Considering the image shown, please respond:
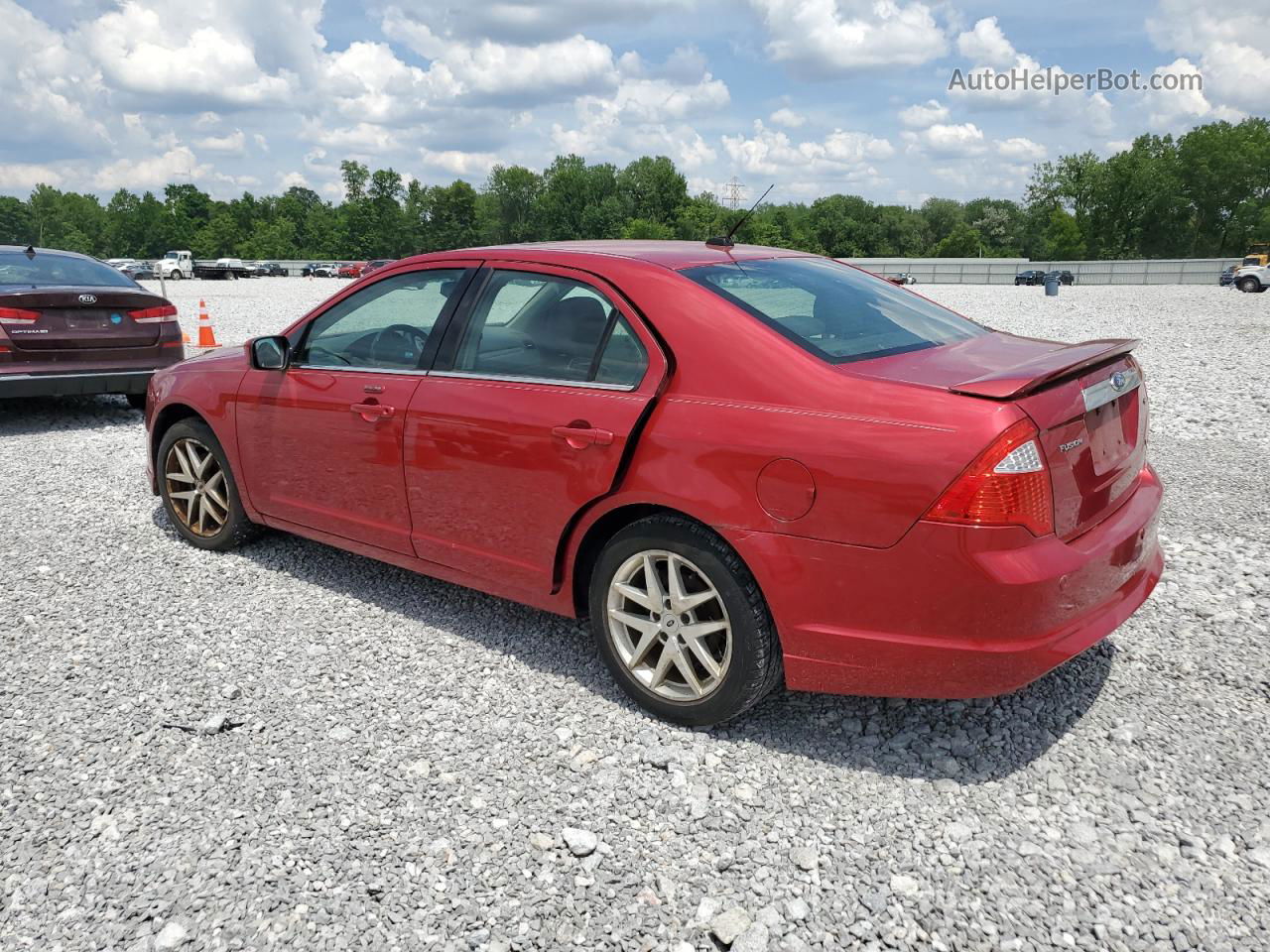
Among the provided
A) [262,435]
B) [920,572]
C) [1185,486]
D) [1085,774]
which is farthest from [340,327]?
[1185,486]

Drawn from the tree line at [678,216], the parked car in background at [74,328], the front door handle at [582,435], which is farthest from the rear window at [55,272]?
the tree line at [678,216]

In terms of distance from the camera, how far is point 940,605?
271 centimetres

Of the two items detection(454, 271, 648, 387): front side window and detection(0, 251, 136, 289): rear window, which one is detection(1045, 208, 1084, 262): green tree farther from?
detection(454, 271, 648, 387): front side window

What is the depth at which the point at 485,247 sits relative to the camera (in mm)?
4121

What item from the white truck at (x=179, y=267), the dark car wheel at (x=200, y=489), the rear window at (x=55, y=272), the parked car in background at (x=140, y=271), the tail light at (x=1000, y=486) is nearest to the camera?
the tail light at (x=1000, y=486)

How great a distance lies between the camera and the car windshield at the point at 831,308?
10.5 ft

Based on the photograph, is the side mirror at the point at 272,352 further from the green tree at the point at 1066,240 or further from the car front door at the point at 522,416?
the green tree at the point at 1066,240

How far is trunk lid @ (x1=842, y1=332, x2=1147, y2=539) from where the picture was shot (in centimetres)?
273

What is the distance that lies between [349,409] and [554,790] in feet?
6.51

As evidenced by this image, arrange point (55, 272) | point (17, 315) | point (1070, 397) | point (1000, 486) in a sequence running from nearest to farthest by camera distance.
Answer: point (1000, 486) → point (1070, 397) → point (17, 315) → point (55, 272)

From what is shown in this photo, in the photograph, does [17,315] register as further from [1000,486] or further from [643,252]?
[1000,486]

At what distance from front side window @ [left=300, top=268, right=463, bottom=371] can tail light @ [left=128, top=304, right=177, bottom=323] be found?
4.92 metres

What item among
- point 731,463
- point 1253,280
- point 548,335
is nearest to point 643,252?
point 548,335

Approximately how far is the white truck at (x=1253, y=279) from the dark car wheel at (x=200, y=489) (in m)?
44.1
